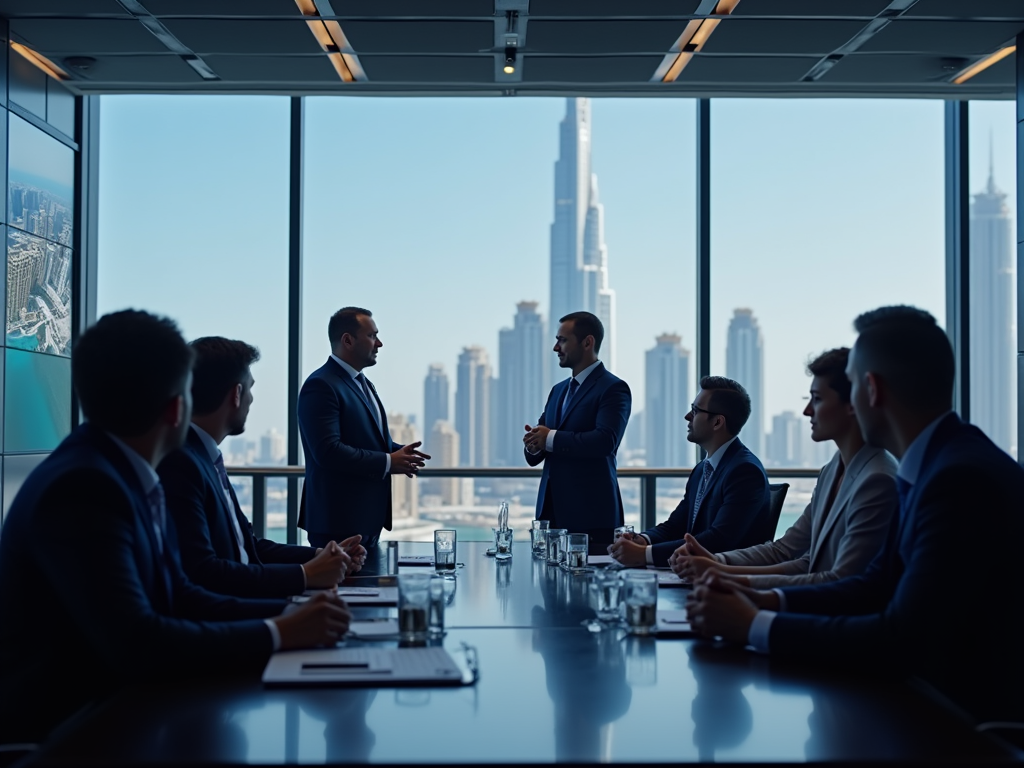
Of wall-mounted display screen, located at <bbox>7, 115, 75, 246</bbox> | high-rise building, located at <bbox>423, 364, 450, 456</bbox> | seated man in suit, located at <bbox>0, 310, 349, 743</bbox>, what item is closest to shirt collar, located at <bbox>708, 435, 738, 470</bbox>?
seated man in suit, located at <bbox>0, 310, 349, 743</bbox>

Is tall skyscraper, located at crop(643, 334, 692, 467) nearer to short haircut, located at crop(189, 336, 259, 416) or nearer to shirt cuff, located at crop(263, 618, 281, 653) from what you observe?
short haircut, located at crop(189, 336, 259, 416)

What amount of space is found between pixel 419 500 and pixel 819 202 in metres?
3.21

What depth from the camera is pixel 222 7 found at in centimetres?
477

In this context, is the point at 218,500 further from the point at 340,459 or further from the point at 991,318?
the point at 991,318

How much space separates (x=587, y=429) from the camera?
4902 millimetres

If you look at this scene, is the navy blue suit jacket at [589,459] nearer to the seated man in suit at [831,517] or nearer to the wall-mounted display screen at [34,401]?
the seated man in suit at [831,517]

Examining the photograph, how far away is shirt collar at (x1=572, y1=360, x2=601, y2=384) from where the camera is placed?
16.3 ft

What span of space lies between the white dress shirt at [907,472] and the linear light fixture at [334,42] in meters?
3.64

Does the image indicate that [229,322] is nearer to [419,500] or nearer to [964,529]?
[419,500]

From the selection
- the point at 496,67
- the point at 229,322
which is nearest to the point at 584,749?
the point at 496,67

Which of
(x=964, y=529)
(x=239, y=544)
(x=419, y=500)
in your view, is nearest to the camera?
(x=964, y=529)

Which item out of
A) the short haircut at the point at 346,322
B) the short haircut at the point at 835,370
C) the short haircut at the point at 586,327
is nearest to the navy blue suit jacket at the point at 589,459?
the short haircut at the point at 586,327

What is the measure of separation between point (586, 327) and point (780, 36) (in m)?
1.70

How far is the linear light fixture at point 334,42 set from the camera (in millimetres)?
4891
